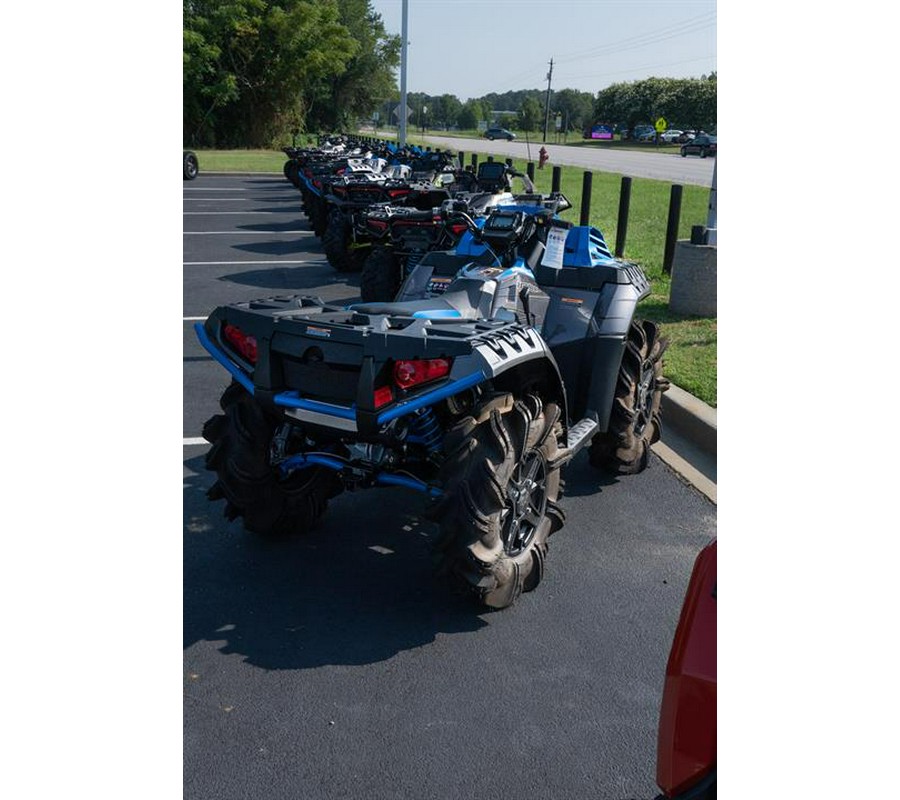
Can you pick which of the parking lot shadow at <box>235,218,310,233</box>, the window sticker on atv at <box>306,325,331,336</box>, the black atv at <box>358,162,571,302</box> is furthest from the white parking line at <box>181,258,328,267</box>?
the window sticker on atv at <box>306,325,331,336</box>

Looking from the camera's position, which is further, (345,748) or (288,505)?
(288,505)

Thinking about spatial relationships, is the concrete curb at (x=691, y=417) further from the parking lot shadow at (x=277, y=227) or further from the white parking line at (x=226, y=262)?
the parking lot shadow at (x=277, y=227)

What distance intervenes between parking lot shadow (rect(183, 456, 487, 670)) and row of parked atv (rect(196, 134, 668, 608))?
17 centimetres

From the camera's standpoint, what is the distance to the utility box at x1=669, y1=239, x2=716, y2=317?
25.9 ft

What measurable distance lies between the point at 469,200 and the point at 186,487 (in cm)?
623

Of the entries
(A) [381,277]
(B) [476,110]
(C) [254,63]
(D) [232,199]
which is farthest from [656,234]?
(C) [254,63]

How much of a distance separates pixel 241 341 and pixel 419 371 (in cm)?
83

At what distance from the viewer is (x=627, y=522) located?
4.41 m

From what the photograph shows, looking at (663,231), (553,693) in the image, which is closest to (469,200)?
(663,231)

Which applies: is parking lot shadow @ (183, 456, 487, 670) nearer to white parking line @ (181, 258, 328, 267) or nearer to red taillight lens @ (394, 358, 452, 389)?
red taillight lens @ (394, 358, 452, 389)

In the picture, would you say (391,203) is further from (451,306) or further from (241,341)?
(241,341)

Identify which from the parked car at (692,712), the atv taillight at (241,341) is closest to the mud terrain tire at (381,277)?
the atv taillight at (241,341)

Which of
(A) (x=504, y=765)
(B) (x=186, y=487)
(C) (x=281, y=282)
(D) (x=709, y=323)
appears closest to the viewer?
(A) (x=504, y=765)

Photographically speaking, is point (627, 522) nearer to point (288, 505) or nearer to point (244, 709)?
point (288, 505)
